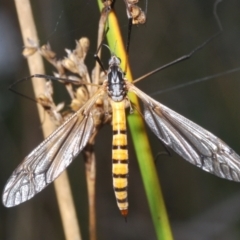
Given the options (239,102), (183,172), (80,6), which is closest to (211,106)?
(239,102)

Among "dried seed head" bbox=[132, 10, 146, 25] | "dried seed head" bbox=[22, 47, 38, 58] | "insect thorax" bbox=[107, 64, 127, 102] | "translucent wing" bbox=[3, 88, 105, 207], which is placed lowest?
"translucent wing" bbox=[3, 88, 105, 207]

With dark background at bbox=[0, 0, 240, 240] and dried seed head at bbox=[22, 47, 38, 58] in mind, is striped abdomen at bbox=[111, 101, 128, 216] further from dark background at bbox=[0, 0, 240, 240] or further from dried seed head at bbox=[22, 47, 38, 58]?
dark background at bbox=[0, 0, 240, 240]

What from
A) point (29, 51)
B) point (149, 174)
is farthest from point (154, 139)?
point (149, 174)

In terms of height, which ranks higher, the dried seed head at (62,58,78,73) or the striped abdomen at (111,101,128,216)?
the dried seed head at (62,58,78,73)

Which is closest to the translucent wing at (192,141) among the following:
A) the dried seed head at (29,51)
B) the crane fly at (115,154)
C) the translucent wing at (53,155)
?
the crane fly at (115,154)

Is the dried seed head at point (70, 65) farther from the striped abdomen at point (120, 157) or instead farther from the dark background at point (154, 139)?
the dark background at point (154, 139)

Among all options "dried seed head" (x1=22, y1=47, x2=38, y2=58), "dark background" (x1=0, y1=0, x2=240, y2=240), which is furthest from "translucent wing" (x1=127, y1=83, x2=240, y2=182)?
"dark background" (x1=0, y1=0, x2=240, y2=240)

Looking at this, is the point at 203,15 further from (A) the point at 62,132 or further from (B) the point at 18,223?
(A) the point at 62,132
